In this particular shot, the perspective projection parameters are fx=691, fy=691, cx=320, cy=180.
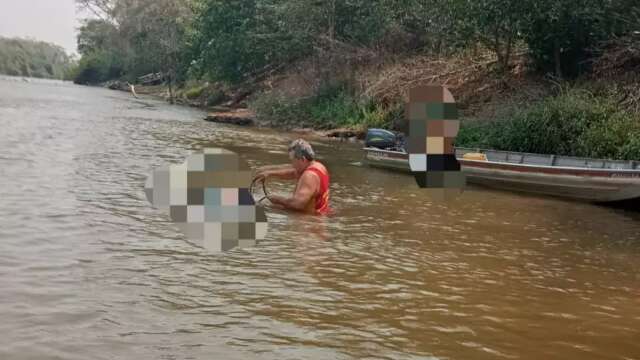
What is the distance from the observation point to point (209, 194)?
20.5ft

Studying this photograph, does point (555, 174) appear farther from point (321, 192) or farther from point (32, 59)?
point (32, 59)

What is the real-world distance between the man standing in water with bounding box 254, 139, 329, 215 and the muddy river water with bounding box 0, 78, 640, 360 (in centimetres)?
27

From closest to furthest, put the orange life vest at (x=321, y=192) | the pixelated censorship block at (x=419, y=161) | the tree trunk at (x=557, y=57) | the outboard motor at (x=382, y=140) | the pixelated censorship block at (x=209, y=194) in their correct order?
the pixelated censorship block at (x=209, y=194) → the pixelated censorship block at (x=419, y=161) → the orange life vest at (x=321, y=192) → the outboard motor at (x=382, y=140) → the tree trunk at (x=557, y=57)

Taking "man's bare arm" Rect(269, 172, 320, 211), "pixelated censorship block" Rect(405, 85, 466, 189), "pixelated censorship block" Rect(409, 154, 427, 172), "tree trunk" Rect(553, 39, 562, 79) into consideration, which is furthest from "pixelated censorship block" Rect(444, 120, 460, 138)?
"tree trunk" Rect(553, 39, 562, 79)

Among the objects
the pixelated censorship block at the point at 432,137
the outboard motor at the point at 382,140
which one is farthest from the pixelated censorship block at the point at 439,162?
the outboard motor at the point at 382,140

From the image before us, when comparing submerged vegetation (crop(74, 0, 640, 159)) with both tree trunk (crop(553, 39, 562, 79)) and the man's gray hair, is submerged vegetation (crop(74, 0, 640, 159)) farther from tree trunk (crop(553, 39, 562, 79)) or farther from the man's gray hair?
the man's gray hair

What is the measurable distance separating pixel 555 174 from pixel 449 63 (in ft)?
39.8

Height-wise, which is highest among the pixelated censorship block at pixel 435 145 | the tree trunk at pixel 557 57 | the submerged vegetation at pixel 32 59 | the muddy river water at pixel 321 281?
the submerged vegetation at pixel 32 59

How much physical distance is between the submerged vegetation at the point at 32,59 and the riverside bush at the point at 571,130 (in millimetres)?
113871

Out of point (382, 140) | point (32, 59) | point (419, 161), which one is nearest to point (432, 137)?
point (419, 161)

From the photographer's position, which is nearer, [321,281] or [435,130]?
[321,281]

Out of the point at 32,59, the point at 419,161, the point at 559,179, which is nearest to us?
the point at 419,161

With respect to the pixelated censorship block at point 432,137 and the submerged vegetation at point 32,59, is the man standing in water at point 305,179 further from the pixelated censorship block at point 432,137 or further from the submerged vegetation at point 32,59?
the submerged vegetation at point 32,59

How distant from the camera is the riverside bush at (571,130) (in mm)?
15312
